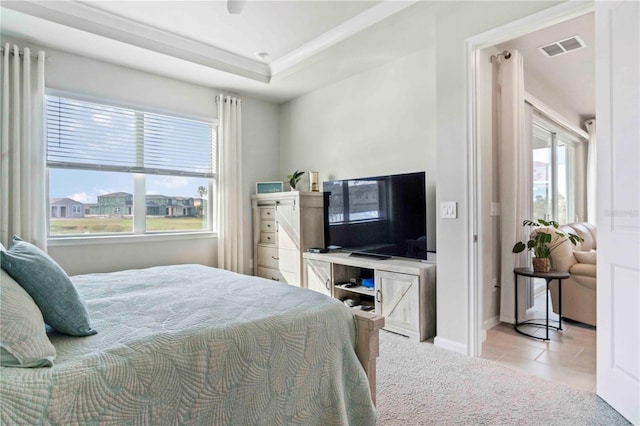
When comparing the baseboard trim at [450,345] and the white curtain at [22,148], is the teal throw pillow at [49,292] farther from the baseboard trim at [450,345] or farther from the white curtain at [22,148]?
the baseboard trim at [450,345]

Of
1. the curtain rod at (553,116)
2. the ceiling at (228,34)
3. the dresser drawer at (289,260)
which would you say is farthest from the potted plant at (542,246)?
the dresser drawer at (289,260)

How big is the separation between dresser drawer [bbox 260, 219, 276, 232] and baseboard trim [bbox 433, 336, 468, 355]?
2253 mm

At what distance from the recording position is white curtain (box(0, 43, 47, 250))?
293 centimetres

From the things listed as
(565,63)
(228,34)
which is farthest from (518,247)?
(228,34)

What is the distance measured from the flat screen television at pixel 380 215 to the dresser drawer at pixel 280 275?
57cm

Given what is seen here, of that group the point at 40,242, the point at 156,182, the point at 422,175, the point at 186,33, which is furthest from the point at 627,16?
the point at 40,242

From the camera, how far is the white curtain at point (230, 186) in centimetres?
427

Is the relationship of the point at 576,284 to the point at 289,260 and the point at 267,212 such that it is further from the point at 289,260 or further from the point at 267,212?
the point at 267,212

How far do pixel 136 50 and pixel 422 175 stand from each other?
282cm

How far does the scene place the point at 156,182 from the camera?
13.0 ft

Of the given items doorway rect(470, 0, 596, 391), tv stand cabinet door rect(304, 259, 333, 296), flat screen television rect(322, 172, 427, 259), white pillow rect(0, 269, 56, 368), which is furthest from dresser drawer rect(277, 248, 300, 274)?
white pillow rect(0, 269, 56, 368)

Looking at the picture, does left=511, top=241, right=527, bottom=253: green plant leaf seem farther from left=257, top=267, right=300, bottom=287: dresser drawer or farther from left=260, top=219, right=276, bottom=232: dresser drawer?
left=260, top=219, right=276, bottom=232: dresser drawer

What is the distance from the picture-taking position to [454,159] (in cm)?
263

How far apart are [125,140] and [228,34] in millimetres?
1550
